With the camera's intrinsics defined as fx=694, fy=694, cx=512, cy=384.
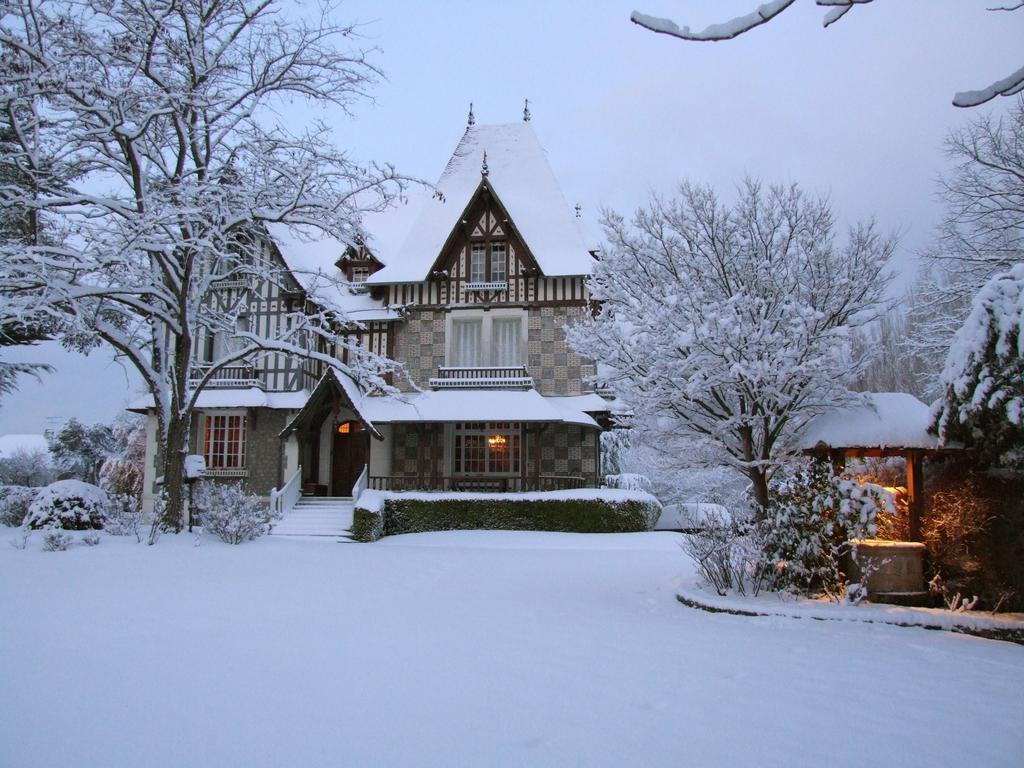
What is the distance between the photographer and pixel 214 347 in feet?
79.1

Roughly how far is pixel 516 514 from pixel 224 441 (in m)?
10.6

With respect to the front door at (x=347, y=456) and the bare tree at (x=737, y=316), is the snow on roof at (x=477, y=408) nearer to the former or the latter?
the front door at (x=347, y=456)

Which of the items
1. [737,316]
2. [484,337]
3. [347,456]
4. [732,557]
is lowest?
[732,557]

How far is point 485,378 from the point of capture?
2262 centimetres

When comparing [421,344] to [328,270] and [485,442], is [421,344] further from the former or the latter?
[328,270]

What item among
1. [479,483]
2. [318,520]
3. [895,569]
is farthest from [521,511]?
[895,569]

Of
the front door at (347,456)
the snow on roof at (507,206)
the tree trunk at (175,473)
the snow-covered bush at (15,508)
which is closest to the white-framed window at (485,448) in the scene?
the front door at (347,456)

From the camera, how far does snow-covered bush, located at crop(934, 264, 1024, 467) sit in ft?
24.2

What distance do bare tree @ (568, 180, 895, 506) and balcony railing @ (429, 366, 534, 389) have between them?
10653 millimetres

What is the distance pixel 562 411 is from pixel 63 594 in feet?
48.3

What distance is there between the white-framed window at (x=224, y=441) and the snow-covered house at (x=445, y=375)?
1.4 inches

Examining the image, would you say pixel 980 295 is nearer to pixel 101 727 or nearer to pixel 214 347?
pixel 101 727

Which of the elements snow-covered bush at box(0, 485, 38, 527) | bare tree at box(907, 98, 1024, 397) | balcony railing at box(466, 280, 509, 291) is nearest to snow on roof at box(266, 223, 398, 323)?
balcony railing at box(466, 280, 509, 291)

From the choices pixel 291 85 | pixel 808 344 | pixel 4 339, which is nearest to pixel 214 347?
pixel 4 339
